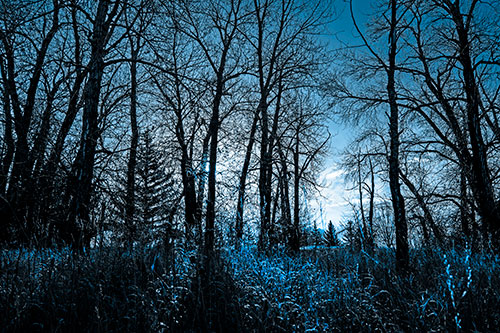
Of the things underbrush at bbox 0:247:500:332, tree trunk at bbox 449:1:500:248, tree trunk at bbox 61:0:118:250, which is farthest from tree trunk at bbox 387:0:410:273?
tree trunk at bbox 61:0:118:250

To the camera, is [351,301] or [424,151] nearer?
[351,301]

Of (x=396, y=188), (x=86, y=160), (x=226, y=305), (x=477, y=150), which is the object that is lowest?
(x=226, y=305)

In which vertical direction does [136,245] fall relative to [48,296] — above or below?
above

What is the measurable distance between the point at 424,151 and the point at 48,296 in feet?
44.9

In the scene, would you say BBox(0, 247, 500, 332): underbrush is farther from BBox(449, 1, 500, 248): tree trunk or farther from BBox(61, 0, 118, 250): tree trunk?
BBox(449, 1, 500, 248): tree trunk

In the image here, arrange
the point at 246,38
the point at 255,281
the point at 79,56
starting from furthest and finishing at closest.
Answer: the point at 246,38 → the point at 79,56 → the point at 255,281

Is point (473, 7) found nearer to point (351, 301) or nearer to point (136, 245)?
point (351, 301)

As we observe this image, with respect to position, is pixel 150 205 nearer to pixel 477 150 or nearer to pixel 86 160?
pixel 86 160

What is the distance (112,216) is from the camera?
18.0ft

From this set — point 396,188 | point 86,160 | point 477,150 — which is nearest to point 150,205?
point 86,160

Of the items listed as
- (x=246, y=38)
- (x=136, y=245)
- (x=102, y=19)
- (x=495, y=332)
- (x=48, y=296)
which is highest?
(x=246, y=38)

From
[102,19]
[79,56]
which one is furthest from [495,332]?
[79,56]

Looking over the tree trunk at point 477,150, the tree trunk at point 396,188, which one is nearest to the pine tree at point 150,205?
the tree trunk at point 396,188

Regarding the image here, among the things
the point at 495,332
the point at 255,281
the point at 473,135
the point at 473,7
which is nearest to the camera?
the point at 495,332
